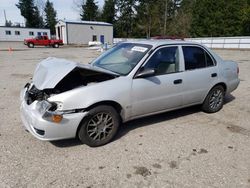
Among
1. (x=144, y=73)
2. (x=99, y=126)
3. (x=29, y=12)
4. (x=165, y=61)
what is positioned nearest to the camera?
(x=99, y=126)

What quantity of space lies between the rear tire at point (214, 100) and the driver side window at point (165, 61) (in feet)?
3.87

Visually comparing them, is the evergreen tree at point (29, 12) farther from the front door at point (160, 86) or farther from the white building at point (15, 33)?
the front door at point (160, 86)

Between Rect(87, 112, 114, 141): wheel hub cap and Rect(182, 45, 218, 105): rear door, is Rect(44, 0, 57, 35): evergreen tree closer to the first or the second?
Rect(182, 45, 218, 105): rear door

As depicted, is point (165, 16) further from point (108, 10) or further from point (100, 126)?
point (100, 126)

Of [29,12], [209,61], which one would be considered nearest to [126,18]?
[29,12]

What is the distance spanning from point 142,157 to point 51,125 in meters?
1.34

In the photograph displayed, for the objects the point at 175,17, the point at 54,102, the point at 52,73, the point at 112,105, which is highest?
the point at 175,17

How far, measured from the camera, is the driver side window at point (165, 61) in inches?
147

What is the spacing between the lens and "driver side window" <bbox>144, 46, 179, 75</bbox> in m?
3.73

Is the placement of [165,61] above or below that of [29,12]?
below

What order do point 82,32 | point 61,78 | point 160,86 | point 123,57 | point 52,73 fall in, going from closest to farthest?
point 61,78 → point 52,73 → point 160,86 → point 123,57 → point 82,32

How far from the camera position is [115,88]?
10.8ft

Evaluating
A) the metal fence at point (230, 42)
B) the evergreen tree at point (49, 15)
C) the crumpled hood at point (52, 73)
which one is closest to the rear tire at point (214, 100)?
the crumpled hood at point (52, 73)

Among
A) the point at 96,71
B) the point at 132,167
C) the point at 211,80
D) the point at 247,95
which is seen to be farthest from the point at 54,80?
the point at 247,95
